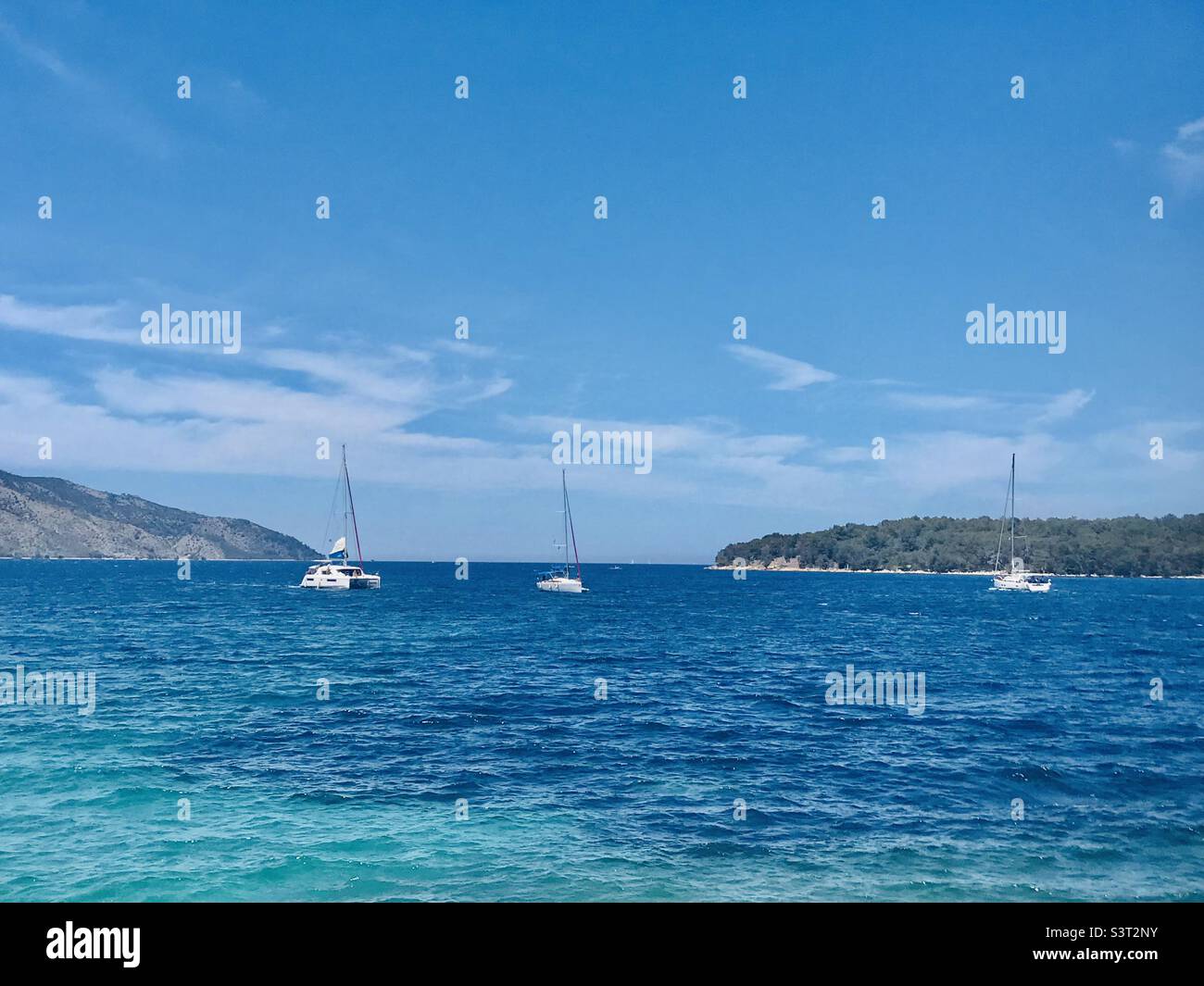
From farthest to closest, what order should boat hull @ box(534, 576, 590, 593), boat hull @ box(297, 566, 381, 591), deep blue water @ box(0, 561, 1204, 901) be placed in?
1. boat hull @ box(534, 576, 590, 593)
2. boat hull @ box(297, 566, 381, 591)
3. deep blue water @ box(0, 561, 1204, 901)

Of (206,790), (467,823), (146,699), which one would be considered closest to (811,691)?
(467,823)

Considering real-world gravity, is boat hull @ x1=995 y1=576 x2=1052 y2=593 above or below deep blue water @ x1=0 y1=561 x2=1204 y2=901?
below

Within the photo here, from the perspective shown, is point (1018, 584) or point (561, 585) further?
point (1018, 584)

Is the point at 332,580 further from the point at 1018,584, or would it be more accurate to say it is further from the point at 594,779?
the point at 1018,584

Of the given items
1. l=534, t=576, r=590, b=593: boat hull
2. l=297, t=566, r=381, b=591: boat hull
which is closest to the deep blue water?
l=297, t=566, r=381, b=591: boat hull

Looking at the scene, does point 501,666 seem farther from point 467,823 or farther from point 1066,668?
point 1066,668

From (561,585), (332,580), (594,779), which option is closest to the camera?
(594,779)

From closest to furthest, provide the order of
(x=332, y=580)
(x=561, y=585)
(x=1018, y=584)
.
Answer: (x=332, y=580)
(x=561, y=585)
(x=1018, y=584)

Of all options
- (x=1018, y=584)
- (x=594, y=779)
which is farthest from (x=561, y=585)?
(x=594, y=779)

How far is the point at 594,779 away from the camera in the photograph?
2188 cm

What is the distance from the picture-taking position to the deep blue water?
49.3 ft

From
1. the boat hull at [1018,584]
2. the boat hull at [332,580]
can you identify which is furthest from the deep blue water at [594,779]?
the boat hull at [1018,584]

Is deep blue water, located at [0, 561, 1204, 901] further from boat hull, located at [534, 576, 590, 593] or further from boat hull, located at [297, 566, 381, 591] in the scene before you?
boat hull, located at [534, 576, 590, 593]
